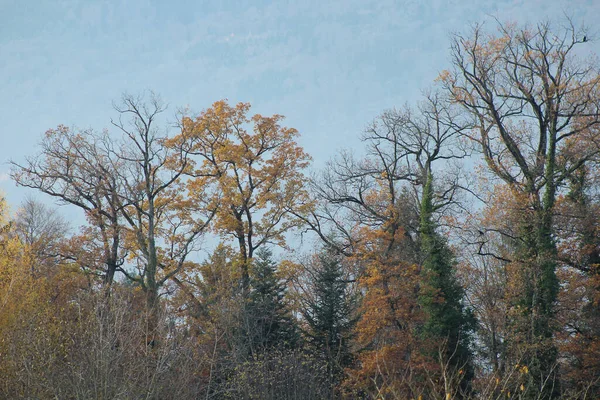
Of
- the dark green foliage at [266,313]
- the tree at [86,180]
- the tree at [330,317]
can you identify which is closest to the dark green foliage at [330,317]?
the tree at [330,317]

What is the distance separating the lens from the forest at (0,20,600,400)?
20688mm

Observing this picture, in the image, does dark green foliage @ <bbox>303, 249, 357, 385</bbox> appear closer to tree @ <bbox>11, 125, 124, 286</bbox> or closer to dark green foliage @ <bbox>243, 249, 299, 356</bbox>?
dark green foliage @ <bbox>243, 249, 299, 356</bbox>

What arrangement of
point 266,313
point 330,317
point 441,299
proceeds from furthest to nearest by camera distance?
point 441,299 → point 330,317 → point 266,313

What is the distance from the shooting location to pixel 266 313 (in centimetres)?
2259

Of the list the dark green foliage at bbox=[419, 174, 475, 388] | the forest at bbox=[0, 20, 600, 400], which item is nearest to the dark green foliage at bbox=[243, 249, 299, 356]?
the forest at bbox=[0, 20, 600, 400]

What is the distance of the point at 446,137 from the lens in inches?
1163

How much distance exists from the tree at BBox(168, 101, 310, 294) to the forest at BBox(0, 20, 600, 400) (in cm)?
9

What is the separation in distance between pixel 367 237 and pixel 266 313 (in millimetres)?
4711

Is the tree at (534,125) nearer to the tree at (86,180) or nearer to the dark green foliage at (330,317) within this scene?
the dark green foliage at (330,317)

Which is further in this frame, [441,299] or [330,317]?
[441,299]

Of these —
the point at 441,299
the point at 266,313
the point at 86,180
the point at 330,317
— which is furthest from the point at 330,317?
the point at 86,180

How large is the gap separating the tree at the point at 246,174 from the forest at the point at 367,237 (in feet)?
0.30

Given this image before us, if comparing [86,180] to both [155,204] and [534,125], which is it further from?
[534,125]

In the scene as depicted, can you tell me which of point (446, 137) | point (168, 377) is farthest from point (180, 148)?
point (168, 377)
